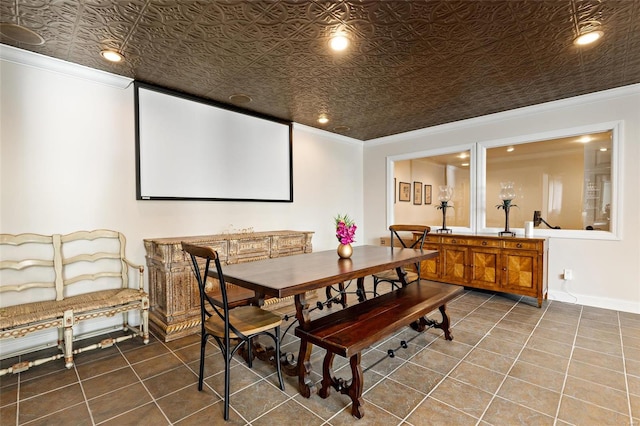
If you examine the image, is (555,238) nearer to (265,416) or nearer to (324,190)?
(324,190)

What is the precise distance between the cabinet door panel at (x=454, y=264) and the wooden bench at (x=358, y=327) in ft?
5.58

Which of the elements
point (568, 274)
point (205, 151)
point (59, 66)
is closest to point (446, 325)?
point (568, 274)

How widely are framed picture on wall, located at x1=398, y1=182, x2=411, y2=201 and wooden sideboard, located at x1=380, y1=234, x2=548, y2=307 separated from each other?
1513 millimetres

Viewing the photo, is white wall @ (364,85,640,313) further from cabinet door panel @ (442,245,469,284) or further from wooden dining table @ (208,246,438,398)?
wooden dining table @ (208,246,438,398)

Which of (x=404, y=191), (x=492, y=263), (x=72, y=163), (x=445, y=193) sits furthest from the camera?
(x=404, y=191)

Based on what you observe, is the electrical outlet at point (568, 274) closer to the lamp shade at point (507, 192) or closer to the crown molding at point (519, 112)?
the lamp shade at point (507, 192)

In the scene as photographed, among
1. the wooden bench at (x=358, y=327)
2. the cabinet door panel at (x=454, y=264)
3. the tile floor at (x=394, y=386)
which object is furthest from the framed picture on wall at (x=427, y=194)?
the wooden bench at (x=358, y=327)

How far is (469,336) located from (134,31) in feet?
12.6

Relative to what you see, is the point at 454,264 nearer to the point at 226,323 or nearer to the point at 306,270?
the point at 306,270

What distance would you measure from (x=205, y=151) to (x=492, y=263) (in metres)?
3.95

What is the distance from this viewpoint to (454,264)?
4.37 meters

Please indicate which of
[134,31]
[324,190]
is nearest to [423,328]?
[324,190]

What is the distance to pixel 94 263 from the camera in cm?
293

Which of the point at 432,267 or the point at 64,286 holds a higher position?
the point at 64,286
